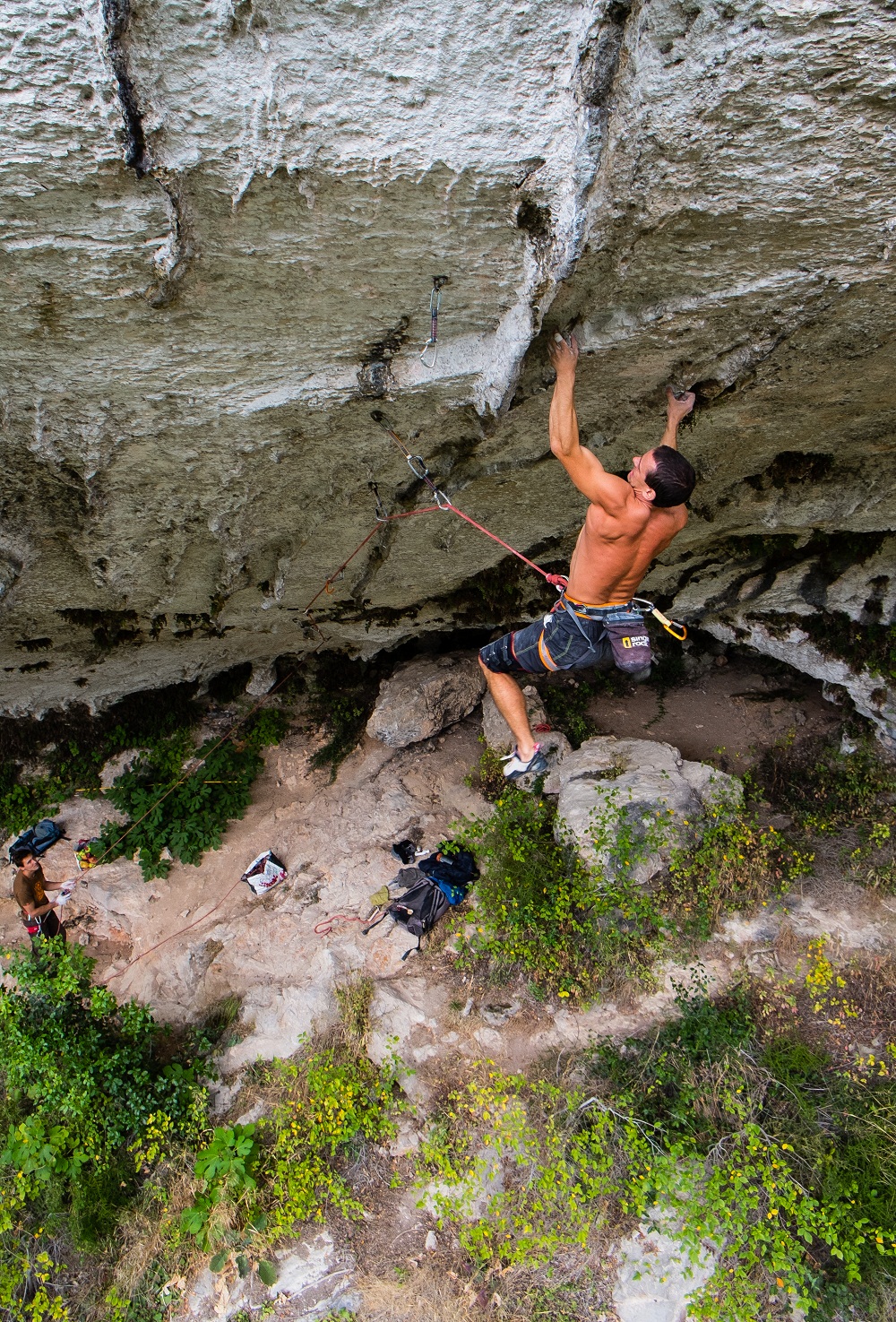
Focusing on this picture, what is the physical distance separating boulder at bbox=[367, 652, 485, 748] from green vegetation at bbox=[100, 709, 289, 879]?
1273 mm

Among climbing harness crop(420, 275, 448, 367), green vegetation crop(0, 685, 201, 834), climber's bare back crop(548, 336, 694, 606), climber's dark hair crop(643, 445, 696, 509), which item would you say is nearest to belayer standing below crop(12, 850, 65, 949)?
green vegetation crop(0, 685, 201, 834)

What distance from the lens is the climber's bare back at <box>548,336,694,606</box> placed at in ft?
9.13

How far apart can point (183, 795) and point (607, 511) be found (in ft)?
17.6

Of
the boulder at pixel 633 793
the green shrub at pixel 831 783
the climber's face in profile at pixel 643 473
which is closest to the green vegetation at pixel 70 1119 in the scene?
the boulder at pixel 633 793

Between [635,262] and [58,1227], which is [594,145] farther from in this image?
[58,1227]

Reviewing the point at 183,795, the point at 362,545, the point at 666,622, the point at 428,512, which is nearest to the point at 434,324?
the point at 428,512

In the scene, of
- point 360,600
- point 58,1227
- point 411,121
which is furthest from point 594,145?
point 58,1227

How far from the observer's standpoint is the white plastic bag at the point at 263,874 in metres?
6.27

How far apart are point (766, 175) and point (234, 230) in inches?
64.8

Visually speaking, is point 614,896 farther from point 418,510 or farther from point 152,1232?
point 152,1232

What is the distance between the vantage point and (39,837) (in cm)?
678

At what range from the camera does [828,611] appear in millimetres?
5855

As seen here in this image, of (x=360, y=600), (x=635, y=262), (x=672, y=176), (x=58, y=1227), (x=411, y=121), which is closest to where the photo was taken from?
(x=411, y=121)

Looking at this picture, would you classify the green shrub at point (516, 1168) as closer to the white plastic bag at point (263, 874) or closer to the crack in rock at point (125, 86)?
the white plastic bag at point (263, 874)
